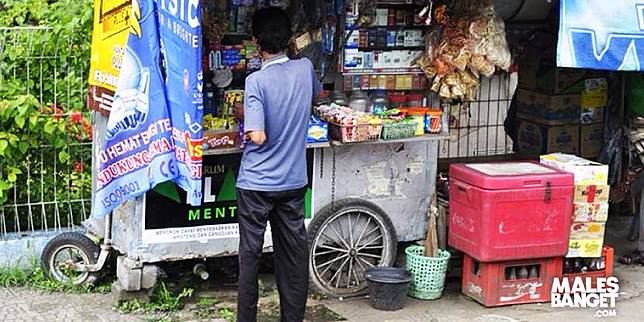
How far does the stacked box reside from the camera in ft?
23.5

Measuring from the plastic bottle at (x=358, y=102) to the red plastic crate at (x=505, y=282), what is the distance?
1306 millimetres

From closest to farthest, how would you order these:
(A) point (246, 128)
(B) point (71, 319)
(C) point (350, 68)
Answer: (A) point (246, 128) → (B) point (71, 319) → (C) point (350, 68)

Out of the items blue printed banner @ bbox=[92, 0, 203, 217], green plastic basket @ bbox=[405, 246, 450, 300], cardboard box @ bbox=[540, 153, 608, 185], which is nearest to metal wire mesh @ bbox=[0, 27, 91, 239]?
blue printed banner @ bbox=[92, 0, 203, 217]

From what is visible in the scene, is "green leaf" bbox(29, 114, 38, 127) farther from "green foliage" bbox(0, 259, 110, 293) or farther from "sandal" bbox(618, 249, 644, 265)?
"sandal" bbox(618, 249, 644, 265)

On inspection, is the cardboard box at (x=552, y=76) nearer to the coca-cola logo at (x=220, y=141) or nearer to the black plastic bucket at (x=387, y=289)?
the black plastic bucket at (x=387, y=289)

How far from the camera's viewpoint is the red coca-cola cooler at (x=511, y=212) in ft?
22.6

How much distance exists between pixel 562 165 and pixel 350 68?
171 cm

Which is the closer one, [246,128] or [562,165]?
[246,128]

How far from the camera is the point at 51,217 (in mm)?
7793

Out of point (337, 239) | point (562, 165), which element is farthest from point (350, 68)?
point (562, 165)

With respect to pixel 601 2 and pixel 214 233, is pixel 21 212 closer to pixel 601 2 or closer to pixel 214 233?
pixel 214 233

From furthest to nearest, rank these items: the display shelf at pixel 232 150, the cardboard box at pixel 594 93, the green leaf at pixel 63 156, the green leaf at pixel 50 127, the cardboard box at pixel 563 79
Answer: the cardboard box at pixel 594 93 < the cardboard box at pixel 563 79 < the green leaf at pixel 63 156 < the green leaf at pixel 50 127 < the display shelf at pixel 232 150

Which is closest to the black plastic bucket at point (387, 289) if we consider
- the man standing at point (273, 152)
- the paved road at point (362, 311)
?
the paved road at point (362, 311)

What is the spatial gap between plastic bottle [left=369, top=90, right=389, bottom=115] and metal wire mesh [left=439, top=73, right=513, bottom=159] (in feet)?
8.88
